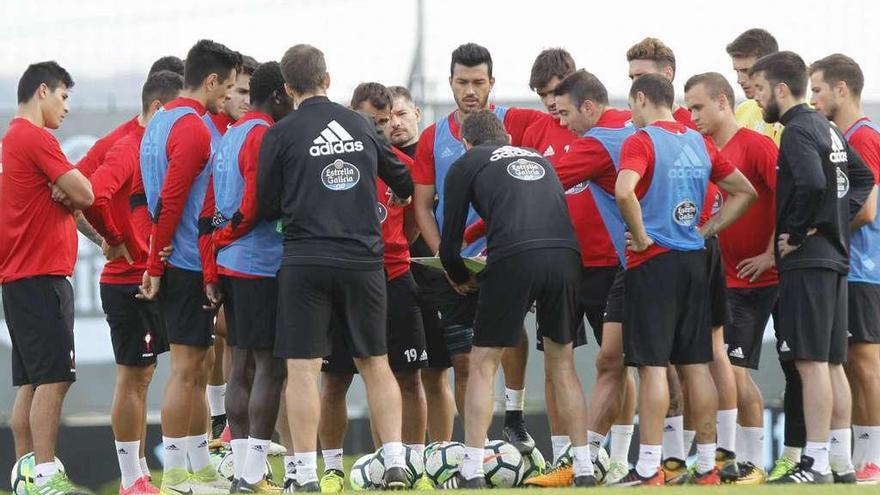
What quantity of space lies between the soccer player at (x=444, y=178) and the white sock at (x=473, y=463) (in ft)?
3.53

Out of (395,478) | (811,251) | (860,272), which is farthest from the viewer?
(860,272)

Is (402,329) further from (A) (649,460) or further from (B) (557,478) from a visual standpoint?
(A) (649,460)

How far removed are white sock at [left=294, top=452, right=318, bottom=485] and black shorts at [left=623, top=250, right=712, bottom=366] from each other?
1.84 metres

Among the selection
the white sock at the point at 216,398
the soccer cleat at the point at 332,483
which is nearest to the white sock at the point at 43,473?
the soccer cleat at the point at 332,483

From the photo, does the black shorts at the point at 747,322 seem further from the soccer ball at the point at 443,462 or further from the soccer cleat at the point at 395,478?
the soccer cleat at the point at 395,478

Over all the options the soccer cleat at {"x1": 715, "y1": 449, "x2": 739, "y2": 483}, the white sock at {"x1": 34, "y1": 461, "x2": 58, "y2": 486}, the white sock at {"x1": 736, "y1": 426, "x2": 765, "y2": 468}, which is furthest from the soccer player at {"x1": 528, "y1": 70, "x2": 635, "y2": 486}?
the white sock at {"x1": 34, "y1": 461, "x2": 58, "y2": 486}

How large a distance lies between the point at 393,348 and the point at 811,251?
259 cm

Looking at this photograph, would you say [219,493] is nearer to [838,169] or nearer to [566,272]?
[566,272]

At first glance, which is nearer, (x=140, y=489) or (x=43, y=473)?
(x=43, y=473)

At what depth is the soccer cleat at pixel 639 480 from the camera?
342 inches

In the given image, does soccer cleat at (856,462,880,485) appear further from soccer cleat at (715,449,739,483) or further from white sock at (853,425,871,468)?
soccer cleat at (715,449,739,483)

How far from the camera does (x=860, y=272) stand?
955 cm

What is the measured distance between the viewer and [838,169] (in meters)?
9.04

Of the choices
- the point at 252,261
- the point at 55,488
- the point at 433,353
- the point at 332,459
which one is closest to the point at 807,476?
the point at 433,353
